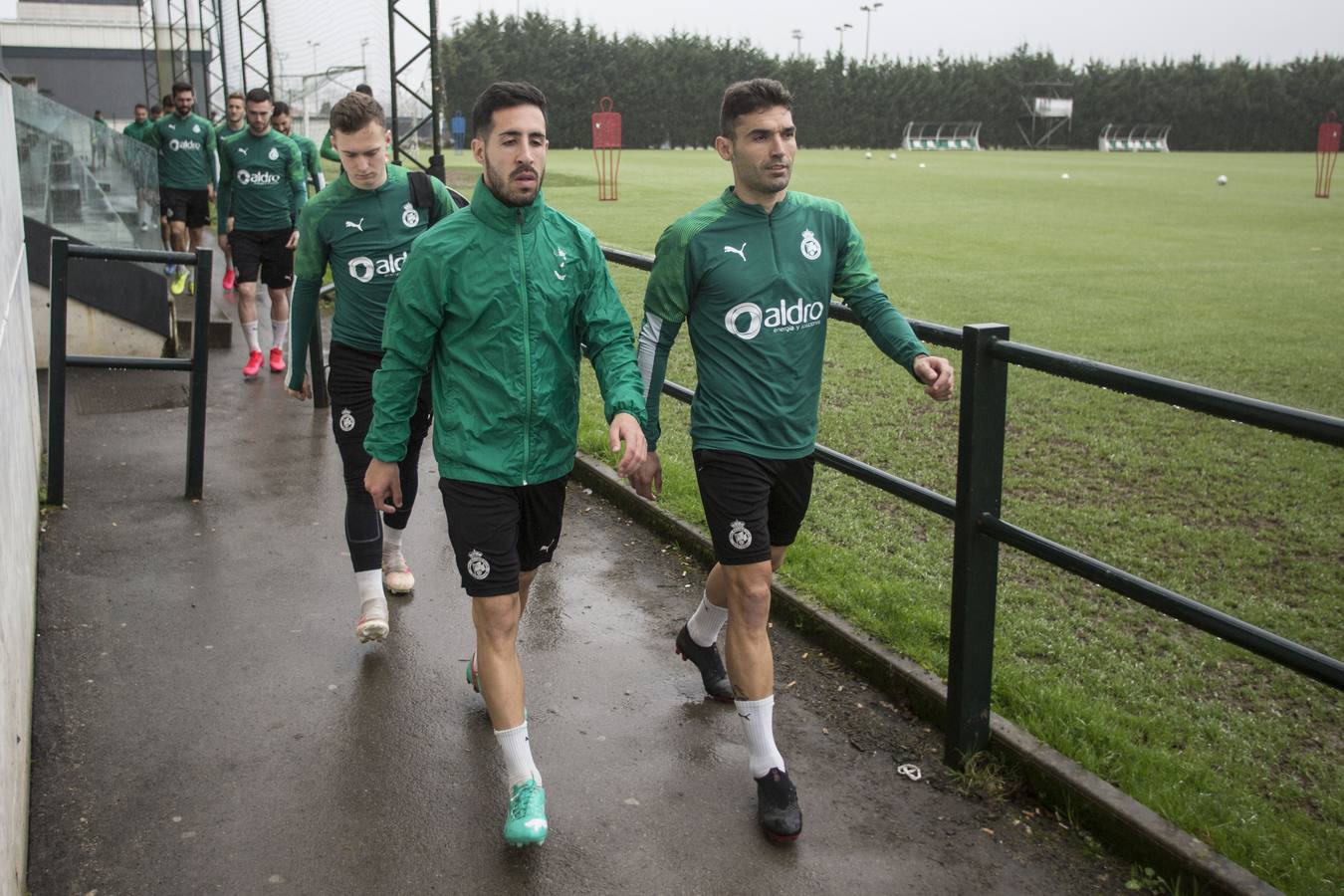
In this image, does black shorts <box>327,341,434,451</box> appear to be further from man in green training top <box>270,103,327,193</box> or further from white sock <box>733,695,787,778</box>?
man in green training top <box>270,103,327,193</box>

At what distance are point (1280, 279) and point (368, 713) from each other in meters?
15.4

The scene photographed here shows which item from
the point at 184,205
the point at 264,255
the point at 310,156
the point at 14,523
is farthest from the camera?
the point at 184,205

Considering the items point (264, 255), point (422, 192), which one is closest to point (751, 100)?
point (422, 192)

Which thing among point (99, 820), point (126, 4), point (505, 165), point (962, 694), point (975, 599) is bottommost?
point (99, 820)

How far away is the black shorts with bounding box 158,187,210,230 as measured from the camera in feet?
46.0

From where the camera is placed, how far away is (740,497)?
346cm

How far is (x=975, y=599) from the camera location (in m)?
3.62

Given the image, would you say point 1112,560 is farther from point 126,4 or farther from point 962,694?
point 126,4

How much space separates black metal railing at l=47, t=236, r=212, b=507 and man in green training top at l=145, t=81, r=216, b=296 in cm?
764

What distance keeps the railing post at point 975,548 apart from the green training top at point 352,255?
2288 mm

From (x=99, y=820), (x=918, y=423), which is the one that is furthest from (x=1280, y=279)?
(x=99, y=820)

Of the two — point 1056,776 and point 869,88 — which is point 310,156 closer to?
point 1056,776

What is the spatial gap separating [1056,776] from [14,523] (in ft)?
10.7

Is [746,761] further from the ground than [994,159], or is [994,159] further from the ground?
[994,159]
